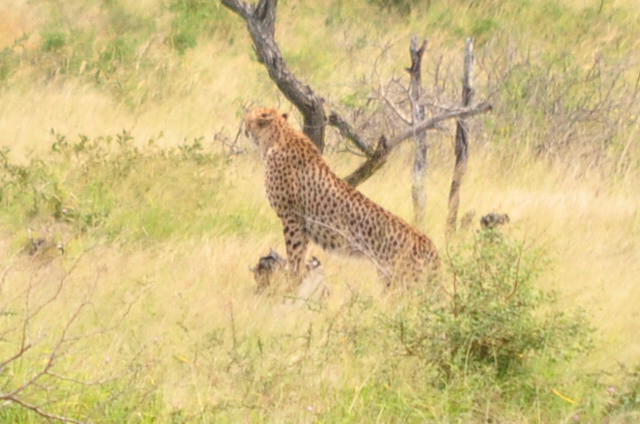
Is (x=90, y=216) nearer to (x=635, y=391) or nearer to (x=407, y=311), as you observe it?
(x=407, y=311)

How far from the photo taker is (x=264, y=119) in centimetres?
684

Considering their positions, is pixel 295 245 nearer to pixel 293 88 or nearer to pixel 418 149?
pixel 293 88

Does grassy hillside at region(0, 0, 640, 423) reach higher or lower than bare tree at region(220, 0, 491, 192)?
lower

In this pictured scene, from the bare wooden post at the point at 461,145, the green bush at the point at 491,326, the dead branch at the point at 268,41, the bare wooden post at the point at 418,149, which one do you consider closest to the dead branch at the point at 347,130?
the dead branch at the point at 268,41

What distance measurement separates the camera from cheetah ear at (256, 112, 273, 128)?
6840 mm

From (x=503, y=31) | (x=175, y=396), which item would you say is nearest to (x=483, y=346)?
(x=175, y=396)

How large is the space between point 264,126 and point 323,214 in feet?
2.37

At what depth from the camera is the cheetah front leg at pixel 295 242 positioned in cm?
648

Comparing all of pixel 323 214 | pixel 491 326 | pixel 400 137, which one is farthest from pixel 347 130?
pixel 491 326

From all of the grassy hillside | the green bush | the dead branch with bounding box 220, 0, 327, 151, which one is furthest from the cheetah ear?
the green bush

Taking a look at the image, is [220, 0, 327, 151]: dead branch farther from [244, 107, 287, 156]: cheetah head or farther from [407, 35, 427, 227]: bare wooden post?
[407, 35, 427, 227]: bare wooden post

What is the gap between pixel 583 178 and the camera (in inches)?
348

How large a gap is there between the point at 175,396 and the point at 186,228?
279 centimetres

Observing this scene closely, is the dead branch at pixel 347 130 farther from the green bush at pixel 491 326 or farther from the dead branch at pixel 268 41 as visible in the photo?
the green bush at pixel 491 326
